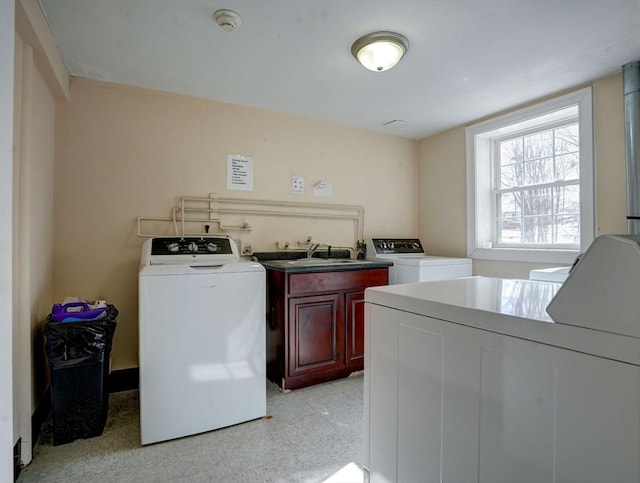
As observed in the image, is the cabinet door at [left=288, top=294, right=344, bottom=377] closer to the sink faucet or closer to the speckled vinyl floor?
the speckled vinyl floor

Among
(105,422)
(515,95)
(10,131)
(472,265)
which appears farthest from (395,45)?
(105,422)

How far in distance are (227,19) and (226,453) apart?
226 centimetres

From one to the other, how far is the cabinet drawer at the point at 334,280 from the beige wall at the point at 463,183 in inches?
42.0

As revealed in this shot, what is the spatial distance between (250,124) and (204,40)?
105 cm

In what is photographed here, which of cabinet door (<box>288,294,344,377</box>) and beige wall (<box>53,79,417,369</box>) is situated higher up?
beige wall (<box>53,79,417,369</box>)

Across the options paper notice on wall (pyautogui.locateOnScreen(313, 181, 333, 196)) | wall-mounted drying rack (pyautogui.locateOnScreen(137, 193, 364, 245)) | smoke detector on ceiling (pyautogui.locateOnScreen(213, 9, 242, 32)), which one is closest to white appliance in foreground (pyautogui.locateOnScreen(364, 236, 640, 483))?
smoke detector on ceiling (pyautogui.locateOnScreen(213, 9, 242, 32))

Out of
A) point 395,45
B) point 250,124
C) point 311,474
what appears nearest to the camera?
point 311,474

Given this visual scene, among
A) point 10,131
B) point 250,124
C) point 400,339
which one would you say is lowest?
point 400,339

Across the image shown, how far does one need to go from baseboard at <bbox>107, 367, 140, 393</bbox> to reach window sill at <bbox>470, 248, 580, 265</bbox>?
10.3ft

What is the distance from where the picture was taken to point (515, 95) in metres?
2.78

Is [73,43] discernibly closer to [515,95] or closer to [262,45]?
[262,45]

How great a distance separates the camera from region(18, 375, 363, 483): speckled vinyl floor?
1.65 m

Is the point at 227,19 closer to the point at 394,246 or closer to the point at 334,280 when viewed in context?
the point at 334,280

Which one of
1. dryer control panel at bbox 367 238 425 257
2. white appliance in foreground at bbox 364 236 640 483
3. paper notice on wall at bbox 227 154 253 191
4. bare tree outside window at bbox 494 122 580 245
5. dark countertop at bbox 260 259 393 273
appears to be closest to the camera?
white appliance in foreground at bbox 364 236 640 483
